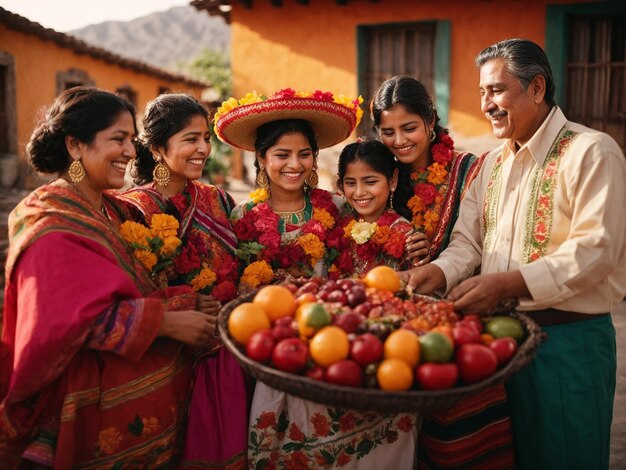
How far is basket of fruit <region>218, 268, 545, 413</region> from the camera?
6.69 feet

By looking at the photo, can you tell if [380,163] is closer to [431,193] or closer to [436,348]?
[431,193]

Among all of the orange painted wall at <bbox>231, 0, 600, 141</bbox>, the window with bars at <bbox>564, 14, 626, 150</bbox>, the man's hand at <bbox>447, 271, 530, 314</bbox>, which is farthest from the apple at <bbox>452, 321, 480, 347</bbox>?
the window with bars at <bbox>564, 14, 626, 150</bbox>

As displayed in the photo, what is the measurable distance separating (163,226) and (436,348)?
1.79 meters

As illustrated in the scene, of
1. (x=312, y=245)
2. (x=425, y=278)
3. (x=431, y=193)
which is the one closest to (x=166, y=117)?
(x=312, y=245)

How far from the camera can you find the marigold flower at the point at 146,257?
9.97 ft

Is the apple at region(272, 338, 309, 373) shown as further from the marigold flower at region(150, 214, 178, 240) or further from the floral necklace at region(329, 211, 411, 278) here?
the floral necklace at region(329, 211, 411, 278)

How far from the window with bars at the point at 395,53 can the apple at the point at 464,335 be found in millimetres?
7650

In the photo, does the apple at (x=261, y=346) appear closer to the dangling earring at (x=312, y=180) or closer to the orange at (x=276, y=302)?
the orange at (x=276, y=302)

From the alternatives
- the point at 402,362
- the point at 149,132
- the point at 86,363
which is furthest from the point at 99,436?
the point at 149,132

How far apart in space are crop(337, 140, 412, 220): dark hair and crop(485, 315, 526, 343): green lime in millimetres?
1432

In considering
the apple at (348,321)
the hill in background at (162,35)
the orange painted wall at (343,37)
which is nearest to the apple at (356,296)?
the apple at (348,321)

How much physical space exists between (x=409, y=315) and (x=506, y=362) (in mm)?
442

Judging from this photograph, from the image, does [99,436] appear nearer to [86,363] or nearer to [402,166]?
[86,363]

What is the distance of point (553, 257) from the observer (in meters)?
2.60
